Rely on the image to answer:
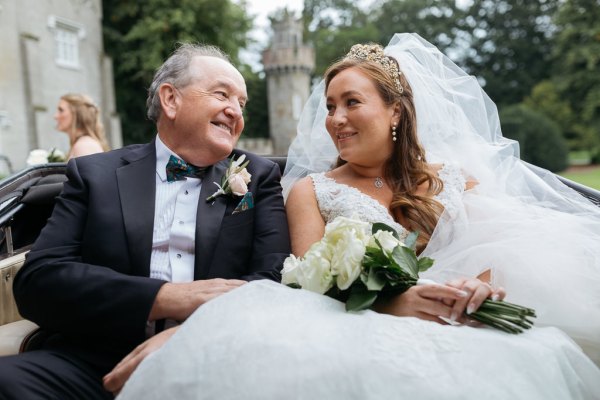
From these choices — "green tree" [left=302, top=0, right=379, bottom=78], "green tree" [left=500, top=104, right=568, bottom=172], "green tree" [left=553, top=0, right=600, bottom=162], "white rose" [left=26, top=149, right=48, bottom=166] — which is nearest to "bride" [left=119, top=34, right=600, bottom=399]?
"white rose" [left=26, top=149, right=48, bottom=166]

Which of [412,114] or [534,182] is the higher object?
[412,114]

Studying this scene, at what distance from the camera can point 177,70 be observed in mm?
2797

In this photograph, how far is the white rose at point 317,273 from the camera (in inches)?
78.0

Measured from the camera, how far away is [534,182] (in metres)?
3.12

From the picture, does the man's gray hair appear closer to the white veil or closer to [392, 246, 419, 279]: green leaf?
the white veil

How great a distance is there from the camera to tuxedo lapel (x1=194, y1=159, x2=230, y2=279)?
2.55 m

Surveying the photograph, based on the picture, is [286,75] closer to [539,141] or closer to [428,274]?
[539,141]

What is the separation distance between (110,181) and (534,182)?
2230 mm

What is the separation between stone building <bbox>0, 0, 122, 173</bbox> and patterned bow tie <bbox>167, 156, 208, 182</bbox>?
667 inches

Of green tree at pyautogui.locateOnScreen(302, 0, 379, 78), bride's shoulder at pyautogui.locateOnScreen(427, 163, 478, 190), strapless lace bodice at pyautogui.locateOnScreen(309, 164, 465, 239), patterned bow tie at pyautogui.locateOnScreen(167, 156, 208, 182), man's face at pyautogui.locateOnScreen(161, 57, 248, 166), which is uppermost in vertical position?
green tree at pyautogui.locateOnScreen(302, 0, 379, 78)

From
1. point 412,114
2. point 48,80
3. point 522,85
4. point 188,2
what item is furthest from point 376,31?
point 412,114

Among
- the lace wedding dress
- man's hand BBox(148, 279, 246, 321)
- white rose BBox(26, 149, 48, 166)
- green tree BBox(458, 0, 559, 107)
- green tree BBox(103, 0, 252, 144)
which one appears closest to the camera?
the lace wedding dress

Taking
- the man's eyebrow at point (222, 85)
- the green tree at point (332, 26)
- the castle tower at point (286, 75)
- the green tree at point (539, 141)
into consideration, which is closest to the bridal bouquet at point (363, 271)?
the man's eyebrow at point (222, 85)

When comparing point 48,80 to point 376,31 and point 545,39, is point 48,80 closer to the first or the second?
point 376,31
